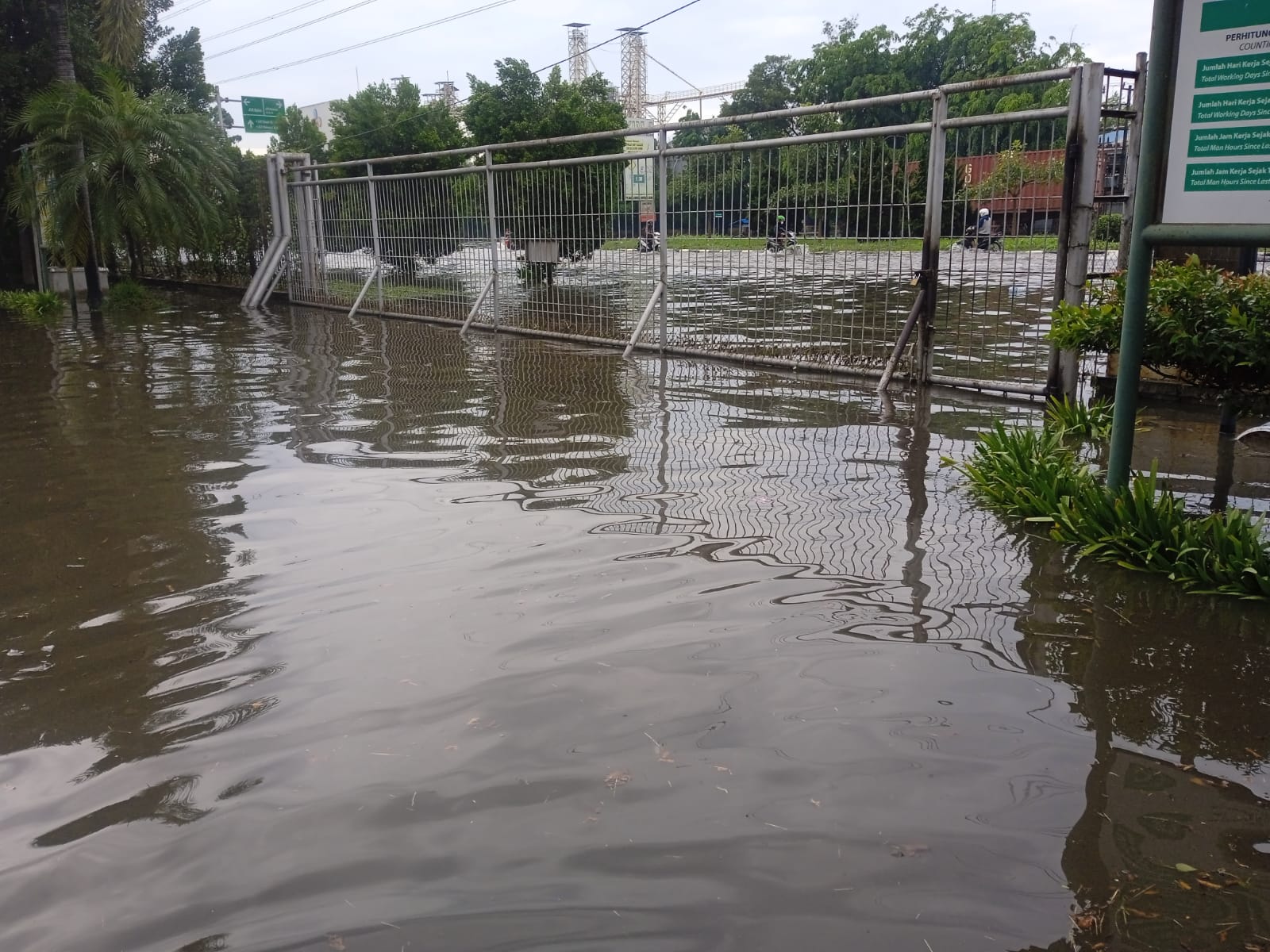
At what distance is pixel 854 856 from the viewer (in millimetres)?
A: 2398

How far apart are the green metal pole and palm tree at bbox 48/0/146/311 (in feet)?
53.2

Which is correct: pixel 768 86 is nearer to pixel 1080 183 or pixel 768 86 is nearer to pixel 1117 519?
pixel 1080 183

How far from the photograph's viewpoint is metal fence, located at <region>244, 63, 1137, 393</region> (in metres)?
7.07

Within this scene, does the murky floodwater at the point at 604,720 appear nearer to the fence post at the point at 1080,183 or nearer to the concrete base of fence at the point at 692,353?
the fence post at the point at 1080,183

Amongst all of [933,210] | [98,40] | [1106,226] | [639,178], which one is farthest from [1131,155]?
[98,40]

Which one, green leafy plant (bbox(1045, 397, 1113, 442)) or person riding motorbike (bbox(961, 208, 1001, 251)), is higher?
person riding motorbike (bbox(961, 208, 1001, 251))

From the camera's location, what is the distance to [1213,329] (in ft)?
15.1

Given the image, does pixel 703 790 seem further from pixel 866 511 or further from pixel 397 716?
pixel 866 511

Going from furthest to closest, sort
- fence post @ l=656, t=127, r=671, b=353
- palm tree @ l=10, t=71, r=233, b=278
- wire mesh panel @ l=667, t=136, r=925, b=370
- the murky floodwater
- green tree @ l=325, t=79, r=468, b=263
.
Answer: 1. palm tree @ l=10, t=71, r=233, b=278
2. green tree @ l=325, t=79, r=468, b=263
3. fence post @ l=656, t=127, r=671, b=353
4. wire mesh panel @ l=667, t=136, r=925, b=370
5. the murky floodwater

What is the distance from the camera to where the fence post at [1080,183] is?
6.70 meters

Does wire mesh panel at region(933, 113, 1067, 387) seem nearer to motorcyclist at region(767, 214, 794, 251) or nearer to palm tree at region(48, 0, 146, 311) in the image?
motorcyclist at region(767, 214, 794, 251)

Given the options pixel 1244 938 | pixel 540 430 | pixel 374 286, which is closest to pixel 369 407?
pixel 540 430

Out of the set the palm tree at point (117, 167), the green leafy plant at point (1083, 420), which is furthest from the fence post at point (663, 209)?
the palm tree at point (117, 167)

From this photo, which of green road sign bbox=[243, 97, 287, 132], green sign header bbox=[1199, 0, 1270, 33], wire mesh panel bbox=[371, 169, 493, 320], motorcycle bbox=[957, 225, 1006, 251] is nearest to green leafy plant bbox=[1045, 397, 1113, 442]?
motorcycle bbox=[957, 225, 1006, 251]
